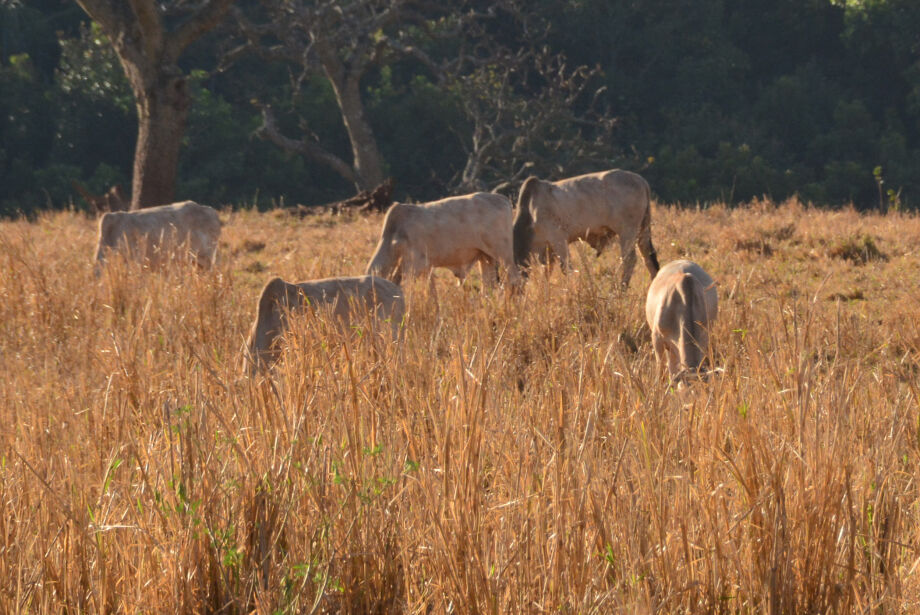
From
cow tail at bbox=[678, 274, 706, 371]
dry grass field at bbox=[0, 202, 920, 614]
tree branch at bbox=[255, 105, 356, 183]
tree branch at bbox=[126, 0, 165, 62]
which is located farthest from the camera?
tree branch at bbox=[255, 105, 356, 183]


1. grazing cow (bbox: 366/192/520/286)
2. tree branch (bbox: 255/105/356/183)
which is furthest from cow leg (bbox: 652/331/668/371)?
tree branch (bbox: 255/105/356/183)

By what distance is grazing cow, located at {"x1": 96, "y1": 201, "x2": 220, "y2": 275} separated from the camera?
1166cm

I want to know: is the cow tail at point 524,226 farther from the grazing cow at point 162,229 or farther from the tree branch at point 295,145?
the tree branch at point 295,145

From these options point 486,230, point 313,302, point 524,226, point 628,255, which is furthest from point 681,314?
point 524,226

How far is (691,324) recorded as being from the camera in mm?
5680

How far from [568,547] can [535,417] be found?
1.27 m

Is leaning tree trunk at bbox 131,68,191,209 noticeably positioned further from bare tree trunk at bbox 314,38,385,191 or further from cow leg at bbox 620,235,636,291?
cow leg at bbox 620,235,636,291

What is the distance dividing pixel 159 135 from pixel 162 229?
660 centimetres

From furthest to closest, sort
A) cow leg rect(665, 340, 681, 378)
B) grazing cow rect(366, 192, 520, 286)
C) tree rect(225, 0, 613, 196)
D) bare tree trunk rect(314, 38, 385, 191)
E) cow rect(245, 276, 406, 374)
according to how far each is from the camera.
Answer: bare tree trunk rect(314, 38, 385, 191), tree rect(225, 0, 613, 196), grazing cow rect(366, 192, 520, 286), cow rect(245, 276, 406, 374), cow leg rect(665, 340, 681, 378)

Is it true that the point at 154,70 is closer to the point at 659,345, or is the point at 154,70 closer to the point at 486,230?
the point at 486,230

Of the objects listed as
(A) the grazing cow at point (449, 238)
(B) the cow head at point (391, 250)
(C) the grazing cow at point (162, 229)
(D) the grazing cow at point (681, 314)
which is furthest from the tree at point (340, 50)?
(D) the grazing cow at point (681, 314)

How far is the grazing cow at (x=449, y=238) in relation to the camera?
965 centimetres

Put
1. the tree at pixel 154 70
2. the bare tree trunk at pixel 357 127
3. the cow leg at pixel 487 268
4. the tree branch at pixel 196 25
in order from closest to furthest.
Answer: the cow leg at pixel 487 268, the tree at pixel 154 70, the tree branch at pixel 196 25, the bare tree trunk at pixel 357 127

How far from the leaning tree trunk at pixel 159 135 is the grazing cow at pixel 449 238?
867 centimetres
